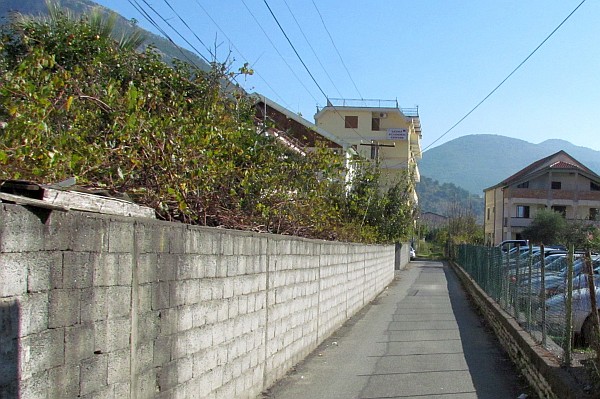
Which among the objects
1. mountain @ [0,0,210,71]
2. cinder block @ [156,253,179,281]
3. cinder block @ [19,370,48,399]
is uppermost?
mountain @ [0,0,210,71]

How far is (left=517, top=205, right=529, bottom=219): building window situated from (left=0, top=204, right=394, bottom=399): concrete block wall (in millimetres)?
56865

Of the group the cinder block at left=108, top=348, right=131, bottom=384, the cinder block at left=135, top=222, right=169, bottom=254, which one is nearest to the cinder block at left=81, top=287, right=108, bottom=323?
the cinder block at left=108, top=348, right=131, bottom=384

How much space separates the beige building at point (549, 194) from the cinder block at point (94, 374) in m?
58.5

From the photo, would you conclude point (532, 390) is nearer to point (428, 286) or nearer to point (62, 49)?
point (62, 49)

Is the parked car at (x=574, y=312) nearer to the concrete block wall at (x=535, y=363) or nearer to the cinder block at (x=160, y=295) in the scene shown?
the concrete block wall at (x=535, y=363)

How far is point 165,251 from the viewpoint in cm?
526

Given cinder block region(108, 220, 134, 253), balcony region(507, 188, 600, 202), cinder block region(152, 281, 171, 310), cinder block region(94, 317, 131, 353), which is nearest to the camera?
cinder block region(94, 317, 131, 353)

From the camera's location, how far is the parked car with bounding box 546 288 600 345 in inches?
340

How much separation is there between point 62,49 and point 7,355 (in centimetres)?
1336

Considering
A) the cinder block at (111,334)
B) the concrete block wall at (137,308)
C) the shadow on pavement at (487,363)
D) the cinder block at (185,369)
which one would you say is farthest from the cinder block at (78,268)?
the shadow on pavement at (487,363)

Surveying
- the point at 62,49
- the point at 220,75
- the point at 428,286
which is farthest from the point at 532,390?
the point at 428,286

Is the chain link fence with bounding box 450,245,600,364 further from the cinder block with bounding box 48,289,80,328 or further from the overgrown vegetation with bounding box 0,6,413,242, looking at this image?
the cinder block with bounding box 48,289,80,328

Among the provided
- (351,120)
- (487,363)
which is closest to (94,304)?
(487,363)

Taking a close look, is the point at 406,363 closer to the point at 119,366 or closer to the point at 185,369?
the point at 185,369
